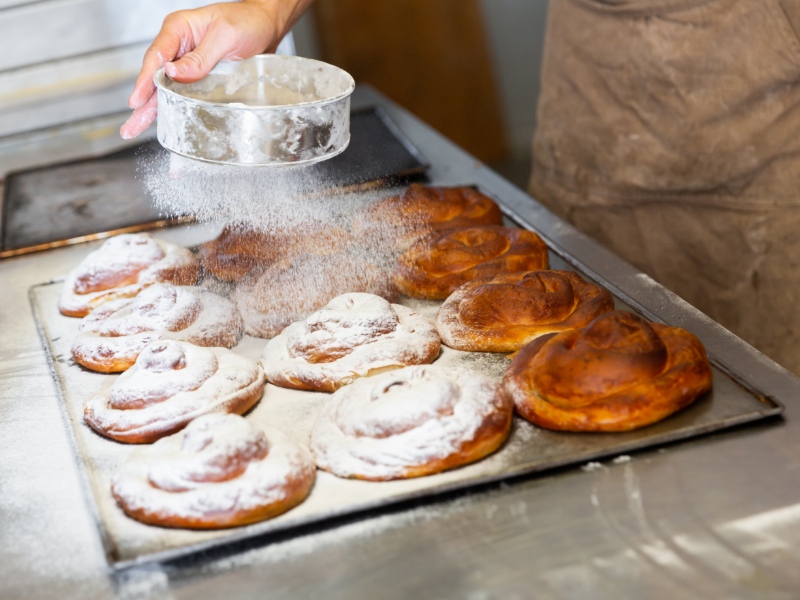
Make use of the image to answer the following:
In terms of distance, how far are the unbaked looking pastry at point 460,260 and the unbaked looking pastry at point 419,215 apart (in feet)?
0.37

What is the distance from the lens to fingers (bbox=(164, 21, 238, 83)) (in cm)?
164

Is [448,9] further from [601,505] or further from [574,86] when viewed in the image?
[601,505]

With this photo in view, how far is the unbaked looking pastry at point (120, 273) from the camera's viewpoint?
1.92 m

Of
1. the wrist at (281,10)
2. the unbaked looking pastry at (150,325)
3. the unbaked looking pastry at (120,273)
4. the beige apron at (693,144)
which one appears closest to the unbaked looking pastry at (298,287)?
the unbaked looking pastry at (150,325)

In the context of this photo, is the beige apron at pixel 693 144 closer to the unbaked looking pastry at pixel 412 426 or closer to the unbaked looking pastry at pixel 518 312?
the unbaked looking pastry at pixel 518 312

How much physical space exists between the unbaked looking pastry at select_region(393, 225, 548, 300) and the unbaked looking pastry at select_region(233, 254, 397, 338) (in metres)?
0.06

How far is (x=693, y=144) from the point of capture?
220 centimetres

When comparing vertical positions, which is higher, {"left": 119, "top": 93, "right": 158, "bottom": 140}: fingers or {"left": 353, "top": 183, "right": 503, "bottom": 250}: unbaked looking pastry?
{"left": 119, "top": 93, "right": 158, "bottom": 140}: fingers

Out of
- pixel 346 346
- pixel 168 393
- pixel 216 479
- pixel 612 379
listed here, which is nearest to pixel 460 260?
pixel 346 346

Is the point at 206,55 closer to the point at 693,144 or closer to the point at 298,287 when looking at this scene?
the point at 298,287

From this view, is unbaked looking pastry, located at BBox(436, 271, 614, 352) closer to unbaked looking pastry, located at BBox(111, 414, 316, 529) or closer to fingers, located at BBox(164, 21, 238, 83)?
unbaked looking pastry, located at BBox(111, 414, 316, 529)

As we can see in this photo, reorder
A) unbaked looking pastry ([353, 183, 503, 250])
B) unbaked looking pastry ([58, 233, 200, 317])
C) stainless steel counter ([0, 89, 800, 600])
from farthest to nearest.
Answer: unbaked looking pastry ([353, 183, 503, 250]) → unbaked looking pastry ([58, 233, 200, 317]) → stainless steel counter ([0, 89, 800, 600])

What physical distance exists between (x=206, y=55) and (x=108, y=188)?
1009mm

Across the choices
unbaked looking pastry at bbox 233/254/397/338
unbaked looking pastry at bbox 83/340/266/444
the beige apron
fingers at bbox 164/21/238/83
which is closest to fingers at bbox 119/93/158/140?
fingers at bbox 164/21/238/83
